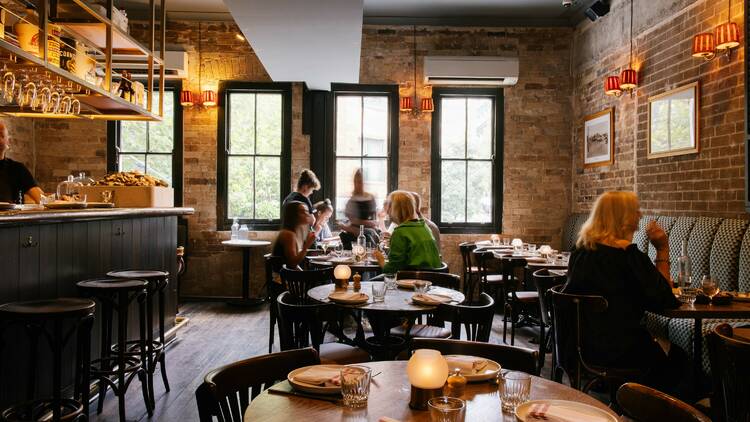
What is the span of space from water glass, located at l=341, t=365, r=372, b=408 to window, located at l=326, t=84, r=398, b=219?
6839 mm

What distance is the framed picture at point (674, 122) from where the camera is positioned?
538cm

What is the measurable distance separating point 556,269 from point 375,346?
272cm

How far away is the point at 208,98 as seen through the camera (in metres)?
8.00

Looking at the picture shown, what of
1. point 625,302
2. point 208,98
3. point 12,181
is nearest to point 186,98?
point 208,98

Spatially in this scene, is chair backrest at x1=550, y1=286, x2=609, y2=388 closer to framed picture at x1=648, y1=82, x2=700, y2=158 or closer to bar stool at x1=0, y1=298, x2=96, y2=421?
bar stool at x1=0, y1=298, x2=96, y2=421

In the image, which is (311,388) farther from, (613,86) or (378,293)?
(613,86)

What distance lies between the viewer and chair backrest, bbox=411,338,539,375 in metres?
1.97

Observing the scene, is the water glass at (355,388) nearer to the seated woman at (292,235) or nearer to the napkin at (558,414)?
the napkin at (558,414)

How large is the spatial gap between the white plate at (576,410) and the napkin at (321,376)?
0.51 meters

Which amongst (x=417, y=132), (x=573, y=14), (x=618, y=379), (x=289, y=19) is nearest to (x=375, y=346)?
(x=618, y=379)

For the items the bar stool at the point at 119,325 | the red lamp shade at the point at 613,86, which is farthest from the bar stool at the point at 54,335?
the red lamp shade at the point at 613,86

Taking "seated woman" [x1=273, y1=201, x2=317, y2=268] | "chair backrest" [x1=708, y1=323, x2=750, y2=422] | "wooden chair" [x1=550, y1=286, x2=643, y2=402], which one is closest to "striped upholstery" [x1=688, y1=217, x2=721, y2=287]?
"wooden chair" [x1=550, y1=286, x2=643, y2=402]

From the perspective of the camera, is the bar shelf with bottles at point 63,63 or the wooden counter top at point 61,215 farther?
the bar shelf with bottles at point 63,63

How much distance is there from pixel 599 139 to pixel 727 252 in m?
3.07
